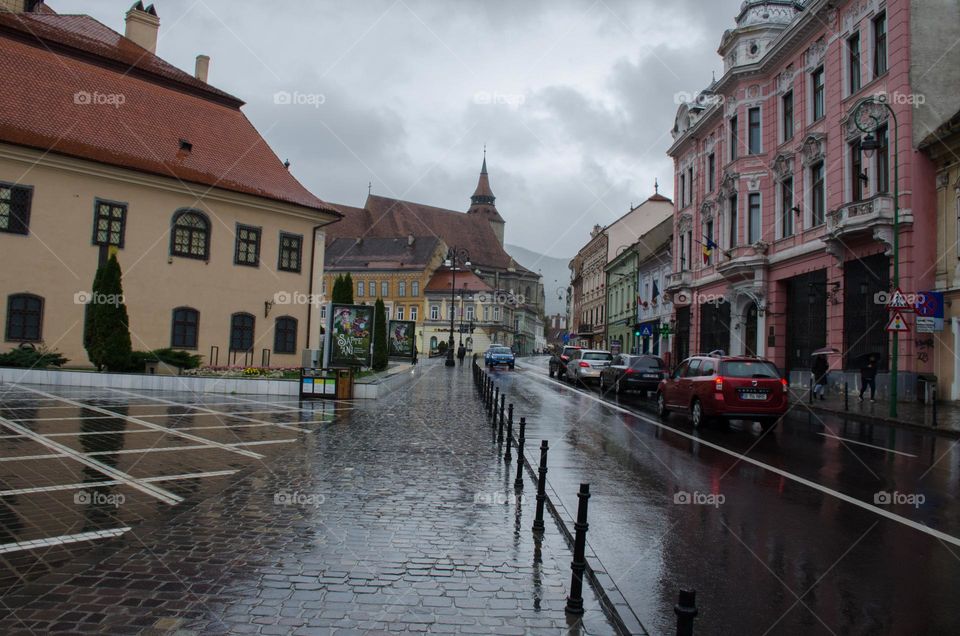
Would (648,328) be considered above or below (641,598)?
above

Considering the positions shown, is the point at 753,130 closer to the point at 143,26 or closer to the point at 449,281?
the point at 143,26

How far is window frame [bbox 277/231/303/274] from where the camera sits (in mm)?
34281

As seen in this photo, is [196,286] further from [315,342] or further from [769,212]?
[769,212]

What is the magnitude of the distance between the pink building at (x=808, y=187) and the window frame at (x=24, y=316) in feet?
95.6

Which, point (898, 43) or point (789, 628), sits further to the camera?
point (898, 43)

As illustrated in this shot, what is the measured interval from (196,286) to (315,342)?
271 inches

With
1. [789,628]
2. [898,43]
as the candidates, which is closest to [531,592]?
[789,628]

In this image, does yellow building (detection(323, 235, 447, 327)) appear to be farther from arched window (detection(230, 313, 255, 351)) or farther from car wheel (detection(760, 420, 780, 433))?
car wheel (detection(760, 420, 780, 433))

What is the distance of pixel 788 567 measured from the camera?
5777 millimetres

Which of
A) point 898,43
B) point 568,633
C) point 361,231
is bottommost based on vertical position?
point 568,633

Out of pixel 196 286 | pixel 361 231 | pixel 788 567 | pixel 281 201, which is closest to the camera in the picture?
pixel 788 567

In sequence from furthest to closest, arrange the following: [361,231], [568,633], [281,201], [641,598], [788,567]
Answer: [361,231], [281,201], [788,567], [641,598], [568,633]

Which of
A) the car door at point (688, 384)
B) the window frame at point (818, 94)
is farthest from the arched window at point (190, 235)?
the window frame at point (818, 94)

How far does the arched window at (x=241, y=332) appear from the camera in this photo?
32.5 metres
